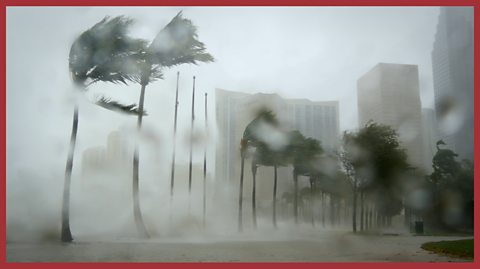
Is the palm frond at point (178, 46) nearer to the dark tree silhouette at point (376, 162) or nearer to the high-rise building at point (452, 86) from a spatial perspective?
the dark tree silhouette at point (376, 162)

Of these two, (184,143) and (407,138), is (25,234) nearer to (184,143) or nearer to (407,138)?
(184,143)

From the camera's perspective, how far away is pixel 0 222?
36.9ft

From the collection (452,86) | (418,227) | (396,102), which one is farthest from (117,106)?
(418,227)

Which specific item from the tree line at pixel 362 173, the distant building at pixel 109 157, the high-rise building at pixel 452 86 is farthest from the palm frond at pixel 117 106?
the high-rise building at pixel 452 86

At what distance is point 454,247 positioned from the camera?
11.0 m

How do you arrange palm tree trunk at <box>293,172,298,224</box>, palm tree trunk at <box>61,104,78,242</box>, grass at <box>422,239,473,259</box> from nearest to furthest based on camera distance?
grass at <box>422,239,473,259</box> < palm tree trunk at <box>61,104,78,242</box> < palm tree trunk at <box>293,172,298,224</box>

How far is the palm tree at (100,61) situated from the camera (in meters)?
11.5

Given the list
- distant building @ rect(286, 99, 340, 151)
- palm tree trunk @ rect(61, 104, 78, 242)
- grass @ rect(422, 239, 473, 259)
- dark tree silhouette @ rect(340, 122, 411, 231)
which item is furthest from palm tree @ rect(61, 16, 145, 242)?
grass @ rect(422, 239, 473, 259)

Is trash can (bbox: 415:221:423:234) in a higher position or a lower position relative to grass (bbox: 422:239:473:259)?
higher

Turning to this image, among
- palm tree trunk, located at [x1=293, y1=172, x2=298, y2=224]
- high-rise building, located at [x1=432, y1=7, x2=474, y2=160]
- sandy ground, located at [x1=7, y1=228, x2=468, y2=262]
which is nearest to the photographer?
sandy ground, located at [x1=7, y1=228, x2=468, y2=262]

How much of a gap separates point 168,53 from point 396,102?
6.14 m

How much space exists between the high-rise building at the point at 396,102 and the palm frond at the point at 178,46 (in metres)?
4.21

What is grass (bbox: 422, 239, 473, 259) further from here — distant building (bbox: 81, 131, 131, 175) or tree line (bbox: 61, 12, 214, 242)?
distant building (bbox: 81, 131, 131, 175)

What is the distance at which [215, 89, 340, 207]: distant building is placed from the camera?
11.8 metres
